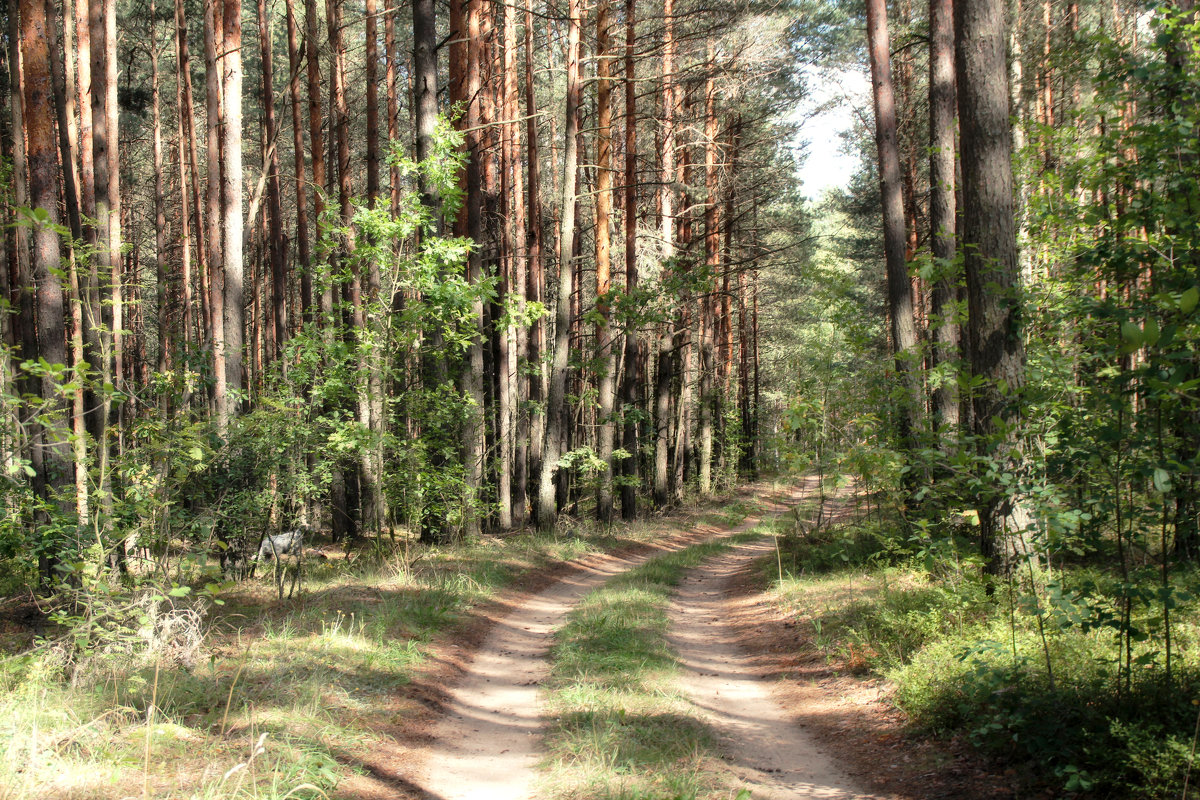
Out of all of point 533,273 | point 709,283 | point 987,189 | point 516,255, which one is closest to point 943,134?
point 987,189

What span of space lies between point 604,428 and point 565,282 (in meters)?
3.77

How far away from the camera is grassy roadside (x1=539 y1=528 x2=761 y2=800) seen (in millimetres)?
4699

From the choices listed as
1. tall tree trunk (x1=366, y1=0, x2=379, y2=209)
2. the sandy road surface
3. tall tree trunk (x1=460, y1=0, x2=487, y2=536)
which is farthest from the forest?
tall tree trunk (x1=366, y1=0, x2=379, y2=209)

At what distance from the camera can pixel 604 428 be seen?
17.7 metres

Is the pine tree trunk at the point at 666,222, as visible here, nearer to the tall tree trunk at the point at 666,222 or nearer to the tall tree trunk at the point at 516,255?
the tall tree trunk at the point at 666,222

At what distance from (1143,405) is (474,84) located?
13824 millimetres

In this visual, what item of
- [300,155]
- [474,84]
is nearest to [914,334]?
[474,84]

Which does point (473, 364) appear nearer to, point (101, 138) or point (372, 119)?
point (372, 119)

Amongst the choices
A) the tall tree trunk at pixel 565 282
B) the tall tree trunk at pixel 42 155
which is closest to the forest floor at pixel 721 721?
the tall tree trunk at pixel 42 155

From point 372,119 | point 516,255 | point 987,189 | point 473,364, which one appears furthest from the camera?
point 516,255

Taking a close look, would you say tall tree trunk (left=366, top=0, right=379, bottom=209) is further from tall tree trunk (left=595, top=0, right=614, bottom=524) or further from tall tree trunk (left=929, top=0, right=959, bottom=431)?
tall tree trunk (left=929, top=0, right=959, bottom=431)

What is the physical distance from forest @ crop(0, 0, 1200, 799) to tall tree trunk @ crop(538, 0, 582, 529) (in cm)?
9

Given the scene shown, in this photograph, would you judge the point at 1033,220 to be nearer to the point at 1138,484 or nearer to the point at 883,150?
the point at 883,150

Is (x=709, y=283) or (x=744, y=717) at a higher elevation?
(x=709, y=283)
